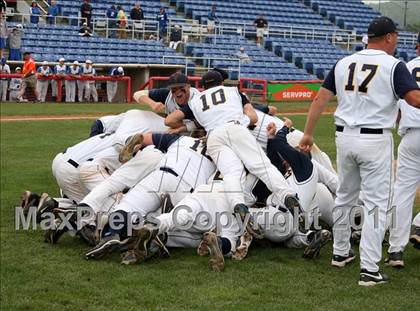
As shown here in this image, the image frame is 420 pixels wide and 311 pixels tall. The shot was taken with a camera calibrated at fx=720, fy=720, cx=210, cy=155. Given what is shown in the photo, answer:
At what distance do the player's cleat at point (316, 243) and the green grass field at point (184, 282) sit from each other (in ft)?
0.22

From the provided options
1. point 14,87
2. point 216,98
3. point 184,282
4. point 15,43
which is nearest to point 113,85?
point 14,87

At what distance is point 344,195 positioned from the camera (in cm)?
597

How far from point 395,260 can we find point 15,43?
2273 centimetres

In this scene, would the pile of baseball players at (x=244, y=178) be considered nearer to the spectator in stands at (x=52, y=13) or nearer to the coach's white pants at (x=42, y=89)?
the coach's white pants at (x=42, y=89)

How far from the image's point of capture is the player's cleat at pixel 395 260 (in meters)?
6.17

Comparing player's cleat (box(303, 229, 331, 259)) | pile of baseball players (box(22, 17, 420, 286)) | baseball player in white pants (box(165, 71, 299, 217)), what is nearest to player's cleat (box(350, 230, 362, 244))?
pile of baseball players (box(22, 17, 420, 286))

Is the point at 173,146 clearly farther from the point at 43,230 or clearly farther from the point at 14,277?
the point at 14,277

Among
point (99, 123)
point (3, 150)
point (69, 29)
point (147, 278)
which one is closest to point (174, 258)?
point (147, 278)

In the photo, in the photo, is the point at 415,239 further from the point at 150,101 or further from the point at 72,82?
the point at 72,82

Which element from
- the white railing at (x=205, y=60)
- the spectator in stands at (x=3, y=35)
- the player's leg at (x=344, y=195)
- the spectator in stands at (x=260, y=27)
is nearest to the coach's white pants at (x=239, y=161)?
the player's leg at (x=344, y=195)

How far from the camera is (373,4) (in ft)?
169

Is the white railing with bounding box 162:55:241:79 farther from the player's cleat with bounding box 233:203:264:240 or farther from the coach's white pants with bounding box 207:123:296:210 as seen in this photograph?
the player's cleat with bounding box 233:203:264:240

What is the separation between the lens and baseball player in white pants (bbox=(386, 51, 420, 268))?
20.5ft

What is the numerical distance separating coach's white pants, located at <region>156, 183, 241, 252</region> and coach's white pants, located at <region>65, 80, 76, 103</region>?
66.0 feet
